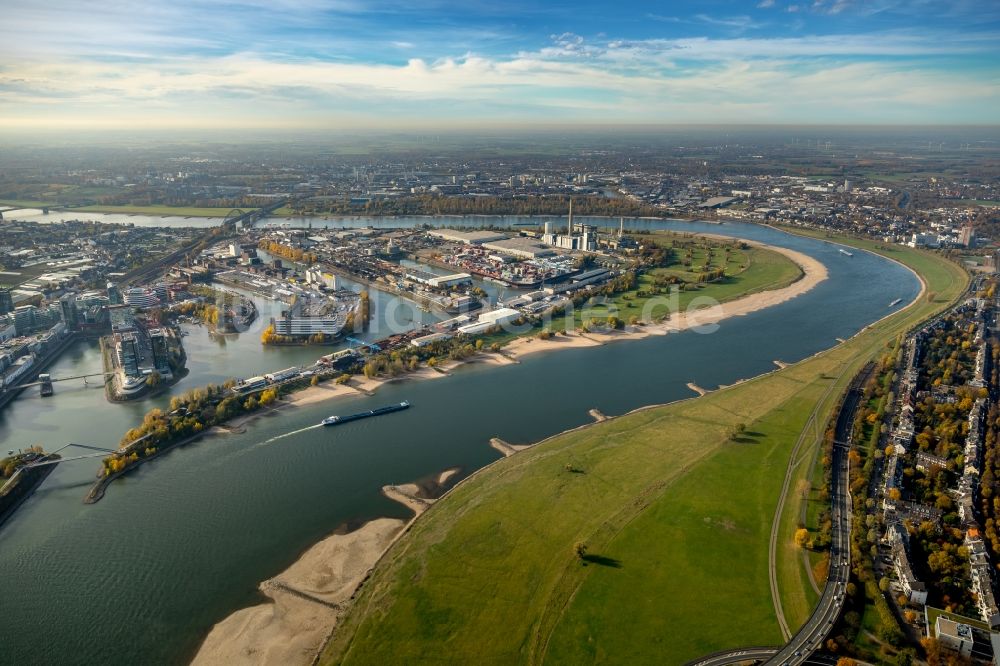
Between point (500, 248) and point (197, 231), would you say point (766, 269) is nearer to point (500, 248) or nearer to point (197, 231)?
point (500, 248)

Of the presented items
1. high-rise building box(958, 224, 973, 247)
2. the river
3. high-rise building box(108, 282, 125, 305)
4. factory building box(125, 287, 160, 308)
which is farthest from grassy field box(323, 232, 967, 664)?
high-rise building box(958, 224, 973, 247)

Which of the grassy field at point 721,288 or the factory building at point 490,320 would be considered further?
the grassy field at point 721,288

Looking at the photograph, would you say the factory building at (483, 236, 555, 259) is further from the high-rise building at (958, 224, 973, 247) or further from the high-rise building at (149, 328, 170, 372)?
the high-rise building at (958, 224, 973, 247)

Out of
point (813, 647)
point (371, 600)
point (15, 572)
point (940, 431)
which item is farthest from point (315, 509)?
point (940, 431)

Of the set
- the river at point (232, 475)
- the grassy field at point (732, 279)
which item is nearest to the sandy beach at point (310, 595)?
the river at point (232, 475)

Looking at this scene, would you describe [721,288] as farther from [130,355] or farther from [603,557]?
[130,355]

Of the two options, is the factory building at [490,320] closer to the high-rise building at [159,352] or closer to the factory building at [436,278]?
the factory building at [436,278]
